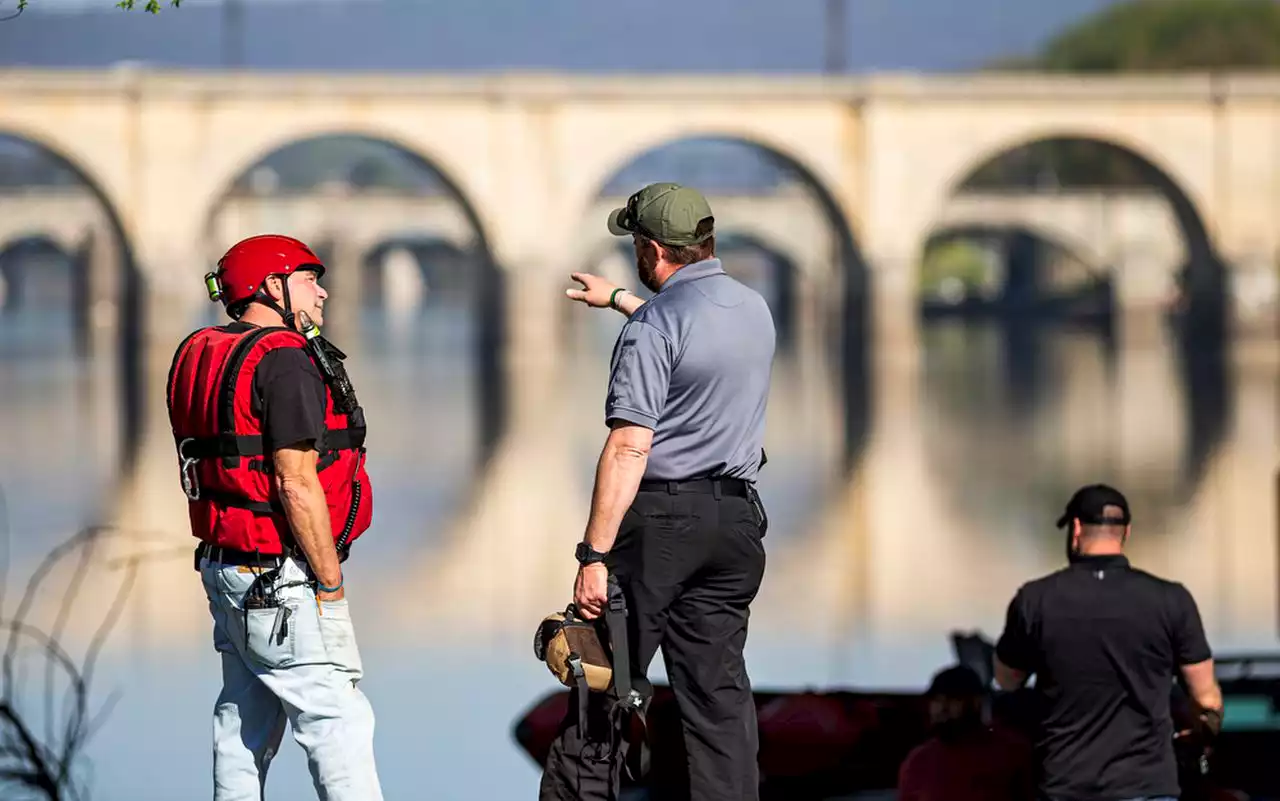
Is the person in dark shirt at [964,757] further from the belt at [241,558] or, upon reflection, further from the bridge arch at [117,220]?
the bridge arch at [117,220]

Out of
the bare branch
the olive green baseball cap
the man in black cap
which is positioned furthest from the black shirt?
the bare branch

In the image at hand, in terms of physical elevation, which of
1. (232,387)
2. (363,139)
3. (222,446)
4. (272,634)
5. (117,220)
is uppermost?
(363,139)

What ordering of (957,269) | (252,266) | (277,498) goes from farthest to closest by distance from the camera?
(957,269) < (252,266) < (277,498)

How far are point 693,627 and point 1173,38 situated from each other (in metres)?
75.7

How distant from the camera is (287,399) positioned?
419 cm

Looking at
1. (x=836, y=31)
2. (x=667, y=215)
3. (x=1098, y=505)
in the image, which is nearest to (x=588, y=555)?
(x=667, y=215)

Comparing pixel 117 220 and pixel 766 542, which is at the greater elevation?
pixel 117 220

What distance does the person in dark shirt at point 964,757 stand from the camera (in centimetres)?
516

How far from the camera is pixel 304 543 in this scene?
167 inches

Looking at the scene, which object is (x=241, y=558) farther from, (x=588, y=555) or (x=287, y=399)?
(x=588, y=555)

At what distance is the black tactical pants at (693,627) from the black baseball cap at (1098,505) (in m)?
0.78

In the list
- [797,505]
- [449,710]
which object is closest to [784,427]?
[797,505]

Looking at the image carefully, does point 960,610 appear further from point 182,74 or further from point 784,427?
point 182,74

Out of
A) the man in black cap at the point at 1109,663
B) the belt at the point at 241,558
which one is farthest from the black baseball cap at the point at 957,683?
the belt at the point at 241,558
